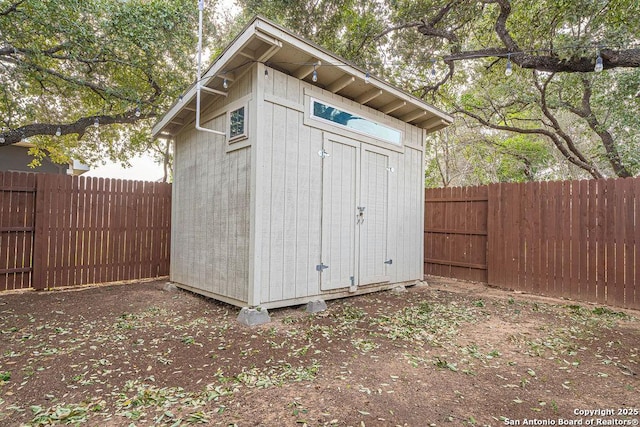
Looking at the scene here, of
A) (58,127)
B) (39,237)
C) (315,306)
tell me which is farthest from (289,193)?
(58,127)

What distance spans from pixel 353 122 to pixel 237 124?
5.47ft

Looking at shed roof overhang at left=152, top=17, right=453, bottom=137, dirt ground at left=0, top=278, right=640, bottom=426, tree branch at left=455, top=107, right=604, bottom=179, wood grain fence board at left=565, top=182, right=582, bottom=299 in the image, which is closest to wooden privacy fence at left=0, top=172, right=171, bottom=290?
dirt ground at left=0, top=278, right=640, bottom=426

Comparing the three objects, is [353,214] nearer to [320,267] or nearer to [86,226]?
[320,267]

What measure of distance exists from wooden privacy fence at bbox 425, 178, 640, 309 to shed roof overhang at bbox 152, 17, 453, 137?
6.80 ft

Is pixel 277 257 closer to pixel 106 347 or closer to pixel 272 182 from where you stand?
pixel 272 182

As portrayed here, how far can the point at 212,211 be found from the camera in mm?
4453

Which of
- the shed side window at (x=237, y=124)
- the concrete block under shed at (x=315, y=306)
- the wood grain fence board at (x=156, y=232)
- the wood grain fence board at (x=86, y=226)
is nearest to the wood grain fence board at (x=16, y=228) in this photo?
the wood grain fence board at (x=86, y=226)

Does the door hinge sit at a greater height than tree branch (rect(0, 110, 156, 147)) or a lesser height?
lesser

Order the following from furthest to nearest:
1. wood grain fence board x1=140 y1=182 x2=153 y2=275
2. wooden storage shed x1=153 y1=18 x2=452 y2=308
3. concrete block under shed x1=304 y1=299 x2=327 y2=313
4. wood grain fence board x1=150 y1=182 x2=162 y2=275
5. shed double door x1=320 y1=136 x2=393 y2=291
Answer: wood grain fence board x1=150 y1=182 x2=162 y2=275 → wood grain fence board x1=140 y1=182 x2=153 y2=275 → shed double door x1=320 y1=136 x2=393 y2=291 → concrete block under shed x1=304 y1=299 x2=327 y2=313 → wooden storage shed x1=153 y1=18 x2=452 y2=308

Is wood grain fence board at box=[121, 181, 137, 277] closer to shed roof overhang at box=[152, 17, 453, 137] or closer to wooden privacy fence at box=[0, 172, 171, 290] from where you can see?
wooden privacy fence at box=[0, 172, 171, 290]

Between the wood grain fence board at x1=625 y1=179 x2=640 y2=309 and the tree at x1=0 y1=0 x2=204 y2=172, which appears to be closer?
the wood grain fence board at x1=625 y1=179 x2=640 y2=309

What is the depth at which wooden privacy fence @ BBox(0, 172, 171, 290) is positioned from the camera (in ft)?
16.2

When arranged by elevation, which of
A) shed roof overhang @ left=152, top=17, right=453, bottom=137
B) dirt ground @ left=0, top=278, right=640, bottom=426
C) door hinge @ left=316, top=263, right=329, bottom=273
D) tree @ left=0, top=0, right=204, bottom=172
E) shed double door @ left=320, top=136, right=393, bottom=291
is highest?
tree @ left=0, top=0, right=204, bottom=172

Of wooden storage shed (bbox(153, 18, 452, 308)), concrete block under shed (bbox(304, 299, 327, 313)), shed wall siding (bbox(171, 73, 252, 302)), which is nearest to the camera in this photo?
wooden storage shed (bbox(153, 18, 452, 308))
